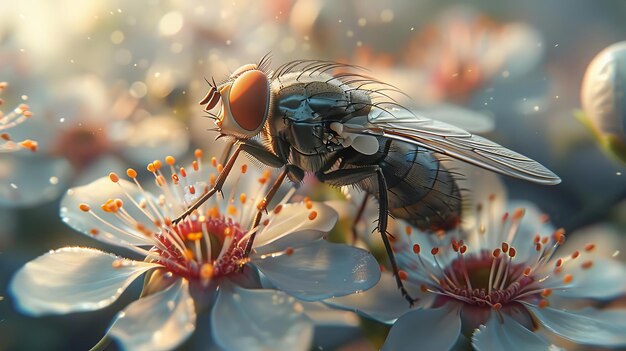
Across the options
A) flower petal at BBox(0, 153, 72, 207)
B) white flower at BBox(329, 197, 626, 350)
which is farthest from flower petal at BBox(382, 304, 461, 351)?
flower petal at BBox(0, 153, 72, 207)

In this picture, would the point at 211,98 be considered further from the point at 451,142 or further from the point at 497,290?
the point at 497,290

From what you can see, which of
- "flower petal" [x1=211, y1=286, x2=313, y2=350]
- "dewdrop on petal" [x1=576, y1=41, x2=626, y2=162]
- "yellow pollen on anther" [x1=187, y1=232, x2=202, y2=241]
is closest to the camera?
"flower petal" [x1=211, y1=286, x2=313, y2=350]

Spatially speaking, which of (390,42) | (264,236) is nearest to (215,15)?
(390,42)

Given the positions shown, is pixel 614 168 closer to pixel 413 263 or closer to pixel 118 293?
pixel 413 263

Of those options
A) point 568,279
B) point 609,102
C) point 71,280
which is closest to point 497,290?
point 568,279

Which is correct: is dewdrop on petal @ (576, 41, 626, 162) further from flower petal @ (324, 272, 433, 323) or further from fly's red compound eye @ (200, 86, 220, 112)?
fly's red compound eye @ (200, 86, 220, 112)
